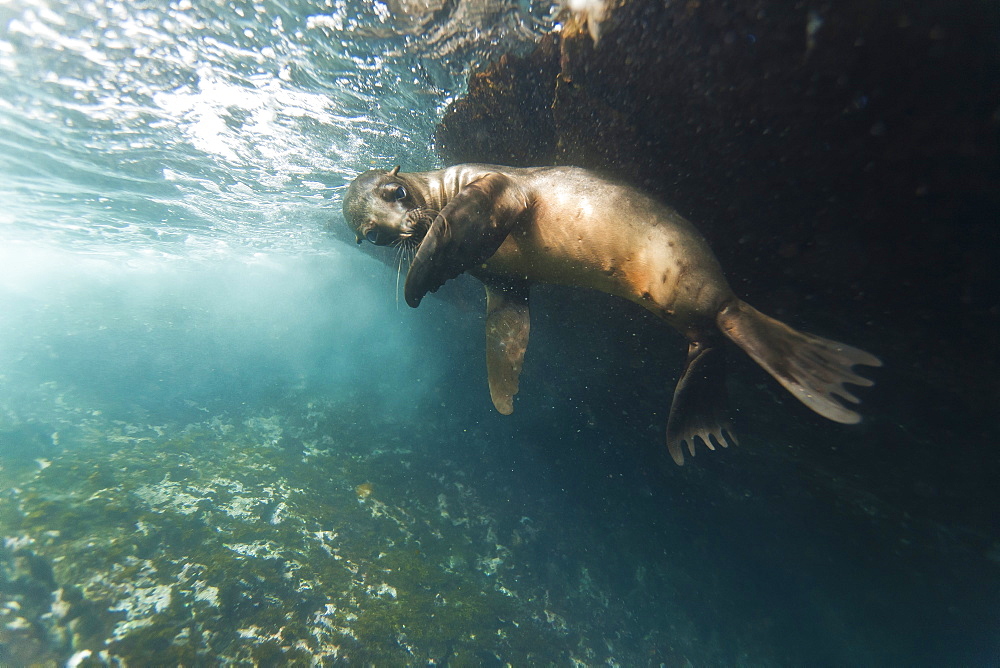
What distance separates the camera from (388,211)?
10.7 feet

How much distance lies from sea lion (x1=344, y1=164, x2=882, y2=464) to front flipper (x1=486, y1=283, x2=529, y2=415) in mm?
36

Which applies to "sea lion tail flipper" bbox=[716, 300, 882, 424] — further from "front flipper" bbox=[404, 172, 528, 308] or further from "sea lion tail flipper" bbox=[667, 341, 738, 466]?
"front flipper" bbox=[404, 172, 528, 308]

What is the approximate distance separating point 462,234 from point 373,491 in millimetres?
11431

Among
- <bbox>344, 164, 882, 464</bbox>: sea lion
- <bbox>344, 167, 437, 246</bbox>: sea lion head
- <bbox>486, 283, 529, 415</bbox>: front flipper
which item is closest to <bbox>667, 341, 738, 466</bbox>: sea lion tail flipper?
<bbox>344, 164, 882, 464</bbox>: sea lion

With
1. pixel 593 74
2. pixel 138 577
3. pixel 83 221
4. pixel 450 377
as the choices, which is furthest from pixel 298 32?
pixel 83 221

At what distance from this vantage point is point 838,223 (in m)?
2.73

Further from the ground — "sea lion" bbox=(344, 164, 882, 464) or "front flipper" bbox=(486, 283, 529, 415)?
"sea lion" bbox=(344, 164, 882, 464)

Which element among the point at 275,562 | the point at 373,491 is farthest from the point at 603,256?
the point at 373,491

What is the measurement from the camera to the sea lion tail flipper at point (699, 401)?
2977mm

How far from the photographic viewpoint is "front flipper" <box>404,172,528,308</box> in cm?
257

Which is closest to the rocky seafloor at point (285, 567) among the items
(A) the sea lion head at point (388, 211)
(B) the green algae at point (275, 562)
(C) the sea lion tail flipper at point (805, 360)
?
(B) the green algae at point (275, 562)

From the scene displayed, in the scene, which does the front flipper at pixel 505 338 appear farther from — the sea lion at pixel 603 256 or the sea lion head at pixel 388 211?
the sea lion head at pixel 388 211

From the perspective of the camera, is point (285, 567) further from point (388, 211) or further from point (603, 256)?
point (603, 256)

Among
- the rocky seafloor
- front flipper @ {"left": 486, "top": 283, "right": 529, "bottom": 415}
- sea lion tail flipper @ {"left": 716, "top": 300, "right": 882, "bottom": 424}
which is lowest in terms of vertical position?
the rocky seafloor
